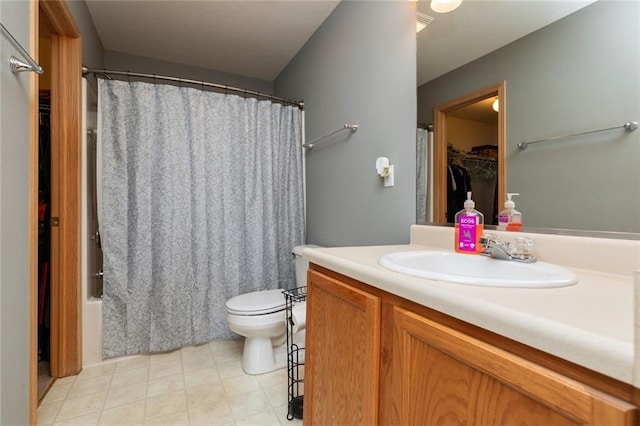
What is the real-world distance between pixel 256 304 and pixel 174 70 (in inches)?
92.1

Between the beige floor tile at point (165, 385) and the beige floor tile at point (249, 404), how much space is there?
1.12 feet

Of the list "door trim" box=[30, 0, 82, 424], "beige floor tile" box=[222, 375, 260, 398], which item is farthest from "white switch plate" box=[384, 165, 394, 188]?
"door trim" box=[30, 0, 82, 424]

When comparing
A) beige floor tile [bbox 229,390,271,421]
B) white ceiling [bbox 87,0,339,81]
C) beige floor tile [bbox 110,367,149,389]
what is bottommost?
beige floor tile [bbox 229,390,271,421]

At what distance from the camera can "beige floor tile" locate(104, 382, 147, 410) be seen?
1.46 metres

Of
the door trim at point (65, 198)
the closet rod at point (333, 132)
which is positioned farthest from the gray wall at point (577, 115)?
the door trim at point (65, 198)

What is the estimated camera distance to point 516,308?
0.46 m

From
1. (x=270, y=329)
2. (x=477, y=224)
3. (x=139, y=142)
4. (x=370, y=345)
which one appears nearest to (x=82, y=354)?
(x=270, y=329)

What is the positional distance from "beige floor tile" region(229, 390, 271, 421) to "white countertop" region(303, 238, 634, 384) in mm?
1101

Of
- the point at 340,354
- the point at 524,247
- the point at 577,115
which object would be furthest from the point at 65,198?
Answer: the point at 577,115

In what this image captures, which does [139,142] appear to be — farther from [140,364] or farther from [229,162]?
Answer: [140,364]

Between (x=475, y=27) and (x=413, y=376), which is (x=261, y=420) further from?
(x=475, y=27)

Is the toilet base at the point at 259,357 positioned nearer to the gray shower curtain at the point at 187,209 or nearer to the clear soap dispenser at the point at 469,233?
the gray shower curtain at the point at 187,209

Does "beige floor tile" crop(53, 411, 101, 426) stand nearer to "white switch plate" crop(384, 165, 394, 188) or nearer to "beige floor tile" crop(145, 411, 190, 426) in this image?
"beige floor tile" crop(145, 411, 190, 426)

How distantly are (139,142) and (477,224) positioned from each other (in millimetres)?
1943
